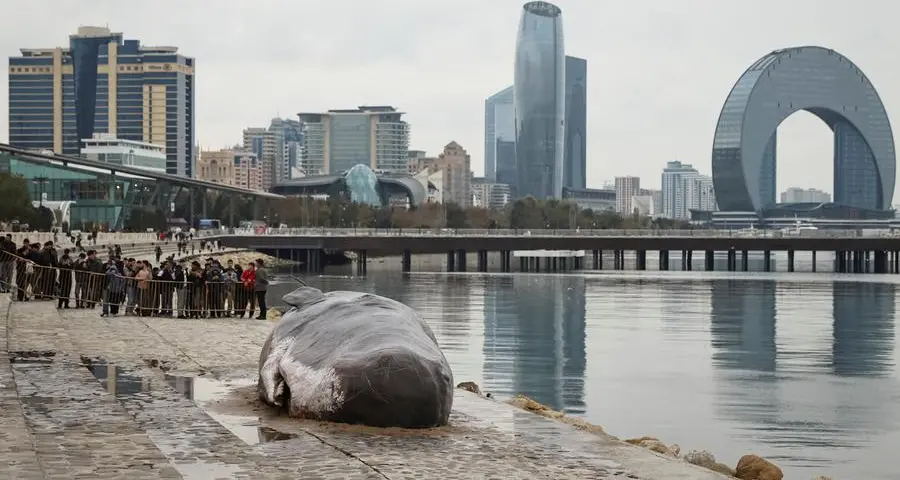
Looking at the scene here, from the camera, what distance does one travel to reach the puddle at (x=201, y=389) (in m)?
15.6

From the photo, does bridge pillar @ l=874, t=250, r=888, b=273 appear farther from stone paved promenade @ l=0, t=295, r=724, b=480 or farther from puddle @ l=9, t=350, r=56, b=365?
puddle @ l=9, t=350, r=56, b=365

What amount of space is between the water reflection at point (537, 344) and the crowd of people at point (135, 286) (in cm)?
661

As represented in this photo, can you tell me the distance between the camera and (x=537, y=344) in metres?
44.5

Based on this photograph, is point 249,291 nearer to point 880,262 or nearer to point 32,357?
point 32,357

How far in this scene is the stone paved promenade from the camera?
13.2m

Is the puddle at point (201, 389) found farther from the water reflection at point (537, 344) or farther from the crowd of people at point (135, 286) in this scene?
the crowd of people at point (135, 286)

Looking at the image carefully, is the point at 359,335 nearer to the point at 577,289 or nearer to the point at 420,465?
the point at 420,465

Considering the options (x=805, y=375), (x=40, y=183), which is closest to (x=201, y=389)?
(x=805, y=375)

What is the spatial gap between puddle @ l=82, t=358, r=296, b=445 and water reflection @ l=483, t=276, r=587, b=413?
9.12 meters

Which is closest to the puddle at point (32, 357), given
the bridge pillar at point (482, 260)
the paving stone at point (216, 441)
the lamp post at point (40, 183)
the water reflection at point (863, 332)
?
the paving stone at point (216, 441)

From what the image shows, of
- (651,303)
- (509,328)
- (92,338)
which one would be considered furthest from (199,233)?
(92,338)

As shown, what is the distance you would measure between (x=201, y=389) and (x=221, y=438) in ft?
15.3

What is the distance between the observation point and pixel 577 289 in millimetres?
86312

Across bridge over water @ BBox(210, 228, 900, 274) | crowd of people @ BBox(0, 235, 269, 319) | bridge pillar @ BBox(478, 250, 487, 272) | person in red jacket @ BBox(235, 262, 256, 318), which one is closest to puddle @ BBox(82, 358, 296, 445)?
crowd of people @ BBox(0, 235, 269, 319)
